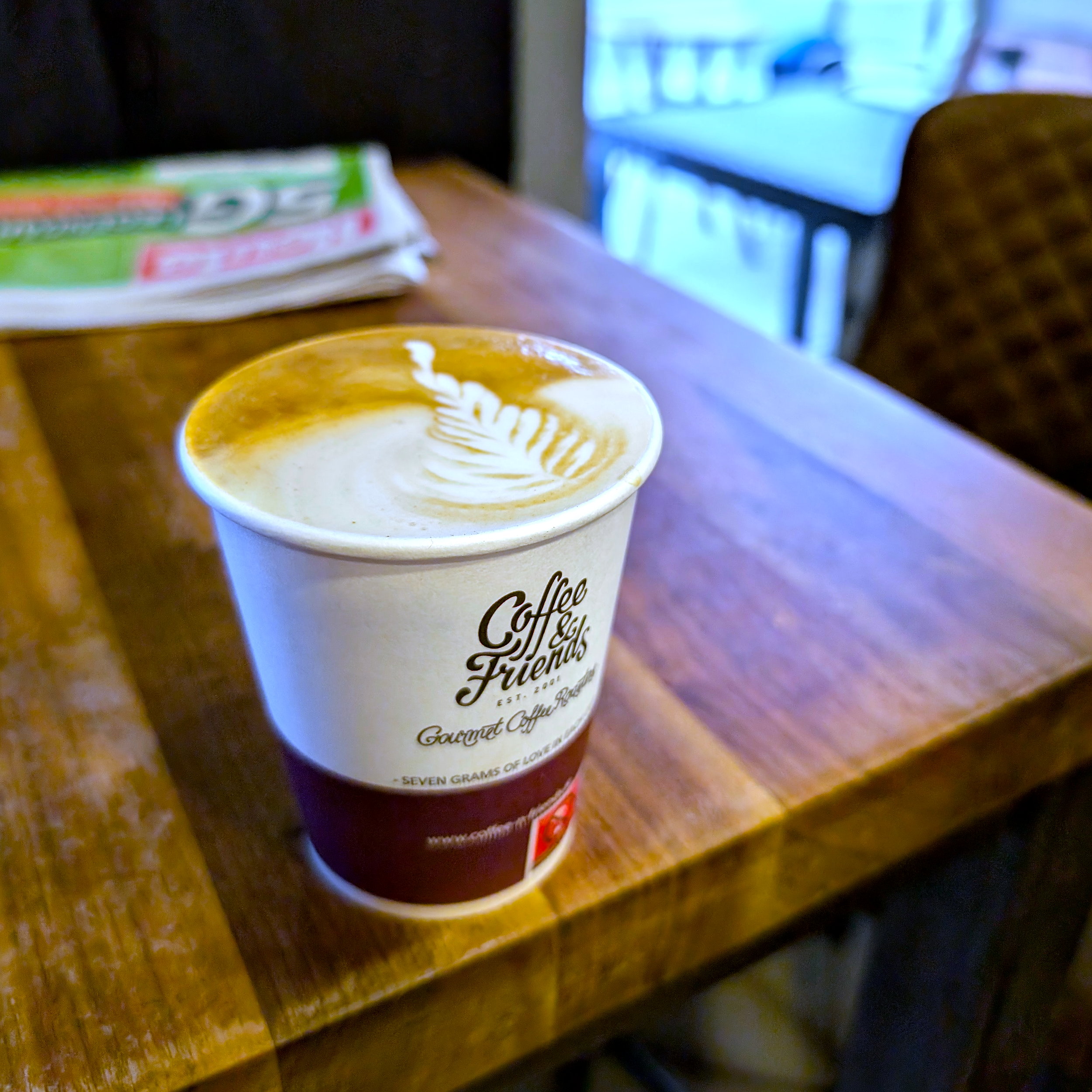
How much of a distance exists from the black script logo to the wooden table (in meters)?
0.10

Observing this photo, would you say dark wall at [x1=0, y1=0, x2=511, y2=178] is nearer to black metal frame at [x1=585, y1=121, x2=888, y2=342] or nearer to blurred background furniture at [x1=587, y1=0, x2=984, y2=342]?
black metal frame at [x1=585, y1=121, x2=888, y2=342]

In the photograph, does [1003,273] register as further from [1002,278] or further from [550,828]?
[550,828]

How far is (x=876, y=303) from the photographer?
112 centimetres

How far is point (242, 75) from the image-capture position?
120 cm

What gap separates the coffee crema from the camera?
0.26m

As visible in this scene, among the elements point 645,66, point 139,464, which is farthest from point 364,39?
point 645,66

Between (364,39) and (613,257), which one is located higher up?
Result: (364,39)

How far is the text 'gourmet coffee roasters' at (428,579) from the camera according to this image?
0.25 m

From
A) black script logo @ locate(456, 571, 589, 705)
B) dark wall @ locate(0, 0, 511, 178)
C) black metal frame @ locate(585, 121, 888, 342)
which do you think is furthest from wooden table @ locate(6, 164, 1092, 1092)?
black metal frame @ locate(585, 121, 888, 342)

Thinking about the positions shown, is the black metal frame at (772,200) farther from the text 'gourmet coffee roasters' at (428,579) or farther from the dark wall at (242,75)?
the text 'gourmet coffee roasters' at (428,579)

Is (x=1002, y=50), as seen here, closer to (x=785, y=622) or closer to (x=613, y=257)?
(x=613, y=257)

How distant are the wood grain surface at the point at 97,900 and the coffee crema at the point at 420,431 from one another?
0.16 metres

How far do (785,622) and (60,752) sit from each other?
0.33m

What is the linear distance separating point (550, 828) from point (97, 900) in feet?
0.52
